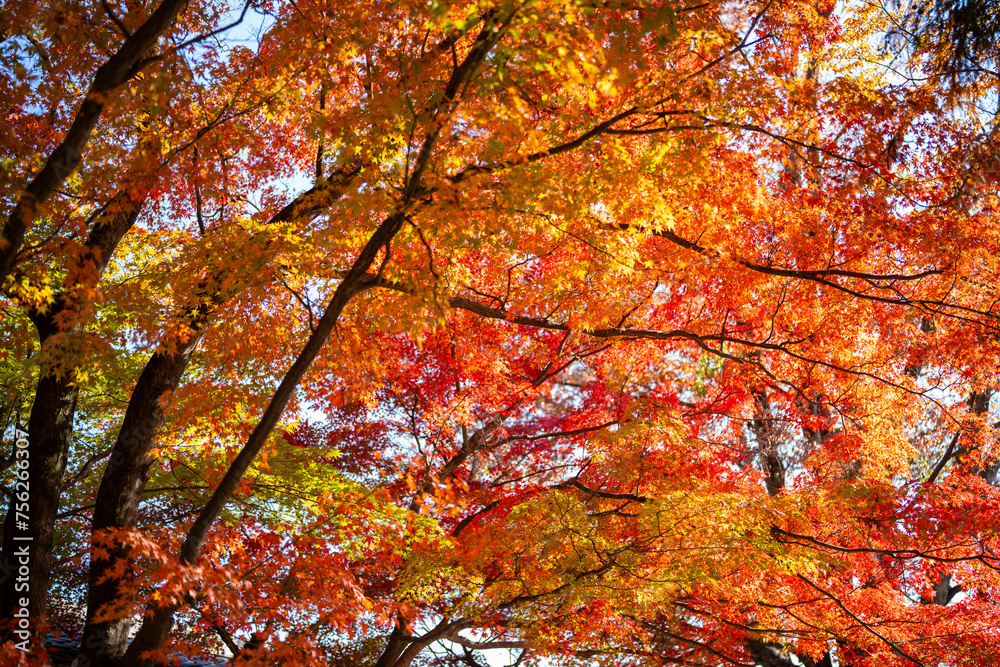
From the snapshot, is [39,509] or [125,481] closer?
[125,481]

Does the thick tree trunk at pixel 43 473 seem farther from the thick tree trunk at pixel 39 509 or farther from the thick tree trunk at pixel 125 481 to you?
the thick tree trunk at pixel 125 481

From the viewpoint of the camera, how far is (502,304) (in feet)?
24.5

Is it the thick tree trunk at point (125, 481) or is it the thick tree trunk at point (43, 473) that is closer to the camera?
the thick tree trunk at point (125, 481)

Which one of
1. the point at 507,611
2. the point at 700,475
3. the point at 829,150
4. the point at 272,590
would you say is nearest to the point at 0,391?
the point at 272,590

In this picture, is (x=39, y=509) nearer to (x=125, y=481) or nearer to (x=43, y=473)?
(x=43, y=473)

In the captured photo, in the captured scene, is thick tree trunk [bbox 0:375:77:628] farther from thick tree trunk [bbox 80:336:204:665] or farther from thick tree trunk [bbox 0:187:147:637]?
thick tree trunk [bbox 80:336:204:665]

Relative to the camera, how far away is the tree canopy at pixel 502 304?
546cm

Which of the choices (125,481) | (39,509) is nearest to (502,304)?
(125,481)

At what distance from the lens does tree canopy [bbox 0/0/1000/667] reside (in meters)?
5.46

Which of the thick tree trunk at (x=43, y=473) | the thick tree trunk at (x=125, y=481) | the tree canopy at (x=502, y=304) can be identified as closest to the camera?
the tree canopy at (x=502, y=304)

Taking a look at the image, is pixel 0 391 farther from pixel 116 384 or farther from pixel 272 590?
pixel 272 590

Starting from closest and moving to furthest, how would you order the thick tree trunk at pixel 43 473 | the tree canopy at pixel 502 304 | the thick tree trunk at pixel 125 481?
the tree canopy at pixel 502 304
the thick tree trunk at pixel 125 481
the thick tree trunk at pixel 43 473

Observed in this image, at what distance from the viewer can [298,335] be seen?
8.16 meters

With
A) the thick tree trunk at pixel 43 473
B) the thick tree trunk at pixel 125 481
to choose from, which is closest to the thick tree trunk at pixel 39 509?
the thick tree trunk at pixel 43 473
